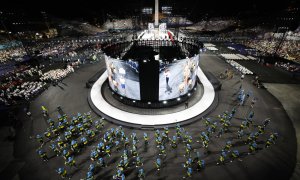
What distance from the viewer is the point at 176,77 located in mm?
21516

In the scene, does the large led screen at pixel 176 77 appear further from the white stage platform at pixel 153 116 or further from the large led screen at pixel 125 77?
the large led screen at pixel 125 77

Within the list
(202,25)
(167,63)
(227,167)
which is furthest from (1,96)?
(202,25)

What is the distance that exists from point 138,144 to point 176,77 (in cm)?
950

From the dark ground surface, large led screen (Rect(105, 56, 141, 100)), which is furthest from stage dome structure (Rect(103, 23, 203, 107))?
the dark ground surface

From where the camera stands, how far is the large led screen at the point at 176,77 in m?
20.6

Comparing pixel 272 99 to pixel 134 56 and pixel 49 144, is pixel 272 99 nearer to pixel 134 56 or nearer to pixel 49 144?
pixel 134 56

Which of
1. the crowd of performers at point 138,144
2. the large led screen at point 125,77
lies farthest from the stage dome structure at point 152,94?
the crowd of performers at point 138,144

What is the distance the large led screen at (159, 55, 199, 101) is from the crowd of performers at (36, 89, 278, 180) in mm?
4959

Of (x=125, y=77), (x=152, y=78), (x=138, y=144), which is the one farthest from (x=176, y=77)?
(x=138, y=144)

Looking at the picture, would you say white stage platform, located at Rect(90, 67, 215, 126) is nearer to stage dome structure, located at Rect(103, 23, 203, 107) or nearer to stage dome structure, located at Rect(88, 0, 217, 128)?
stage dome structure, located at Rect(88, 0, 217, 128)

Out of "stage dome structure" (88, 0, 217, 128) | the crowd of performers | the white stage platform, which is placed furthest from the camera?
"stage dome structure" (88, 0, 217, 128)

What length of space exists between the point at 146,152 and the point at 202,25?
7695 cm

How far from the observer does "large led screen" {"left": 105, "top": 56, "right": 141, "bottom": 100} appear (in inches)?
819

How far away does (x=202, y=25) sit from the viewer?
3123 inches
